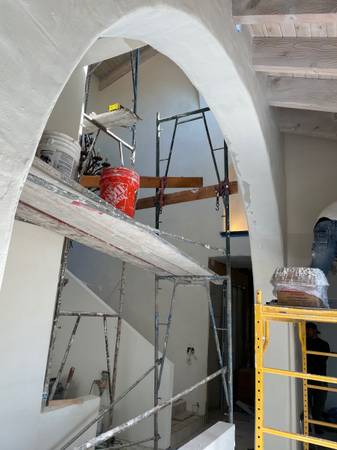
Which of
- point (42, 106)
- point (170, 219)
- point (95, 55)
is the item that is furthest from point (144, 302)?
point (42, 106)

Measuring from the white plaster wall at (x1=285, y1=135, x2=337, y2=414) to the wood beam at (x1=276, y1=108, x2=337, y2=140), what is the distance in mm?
127

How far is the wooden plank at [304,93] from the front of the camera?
87.8 inches

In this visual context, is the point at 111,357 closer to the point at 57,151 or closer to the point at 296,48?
the point at 57,151

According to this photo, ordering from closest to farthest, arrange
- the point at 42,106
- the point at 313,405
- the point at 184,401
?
1. the point at 42,106
2. the point at 313,405
3. the point at 184,401

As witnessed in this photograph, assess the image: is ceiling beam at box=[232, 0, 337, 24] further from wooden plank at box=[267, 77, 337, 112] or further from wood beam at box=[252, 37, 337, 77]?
wooden plank at box=[267, 77, 337, 112]

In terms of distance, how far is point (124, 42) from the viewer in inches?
106

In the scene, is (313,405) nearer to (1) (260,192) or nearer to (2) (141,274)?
(1) (260,192)

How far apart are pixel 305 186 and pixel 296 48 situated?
4.59 feet

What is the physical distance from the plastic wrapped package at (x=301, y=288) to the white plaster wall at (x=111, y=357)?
2.52 metres

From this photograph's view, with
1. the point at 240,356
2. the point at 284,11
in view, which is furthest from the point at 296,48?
the point at 240,356

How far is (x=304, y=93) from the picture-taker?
2.31m

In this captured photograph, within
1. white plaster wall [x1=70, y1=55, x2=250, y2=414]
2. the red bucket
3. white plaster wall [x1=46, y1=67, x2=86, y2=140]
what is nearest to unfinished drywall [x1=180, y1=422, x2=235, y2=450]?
the red bucket

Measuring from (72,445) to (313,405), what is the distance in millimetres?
2681

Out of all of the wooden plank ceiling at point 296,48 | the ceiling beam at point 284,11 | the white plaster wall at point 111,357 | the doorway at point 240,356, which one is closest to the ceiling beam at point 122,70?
the doorway at point 240,356
